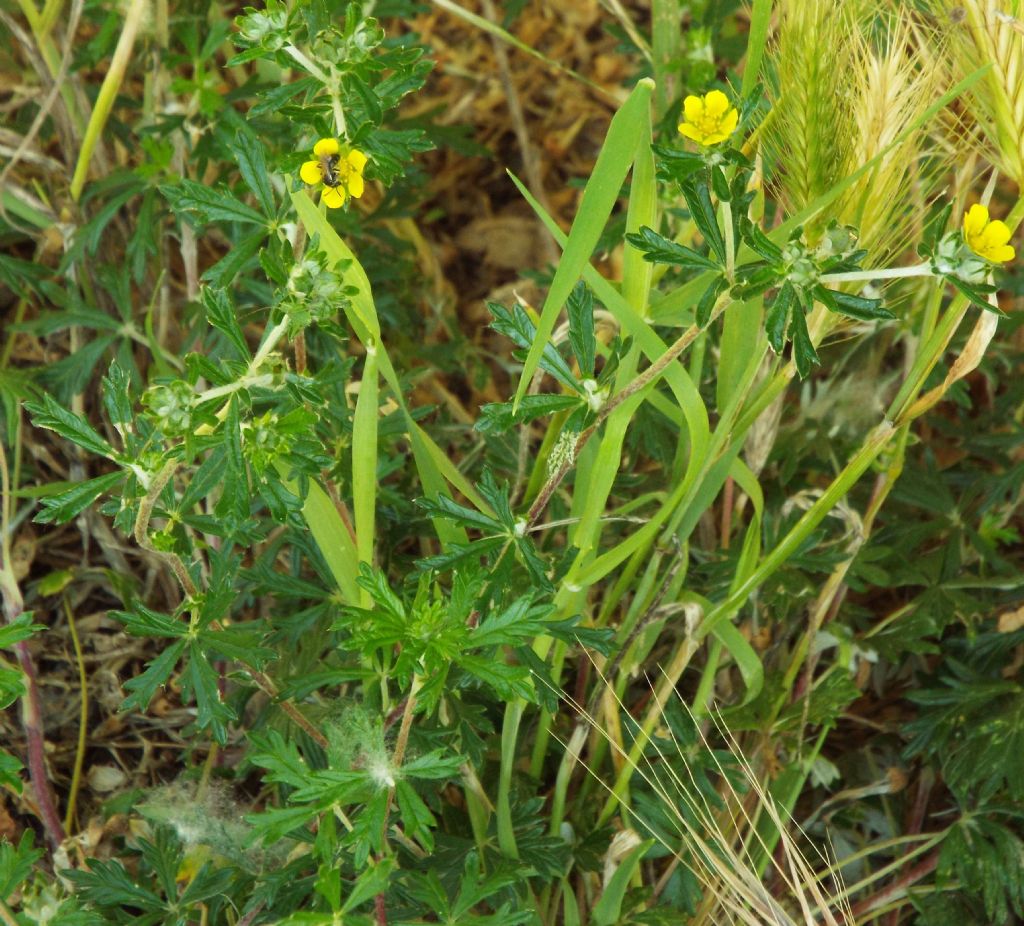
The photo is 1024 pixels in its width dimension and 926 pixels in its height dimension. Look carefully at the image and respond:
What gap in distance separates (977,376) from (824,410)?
501 millimetres

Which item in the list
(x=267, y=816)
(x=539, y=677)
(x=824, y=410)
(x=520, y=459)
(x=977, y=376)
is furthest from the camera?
(x=977, y=376)

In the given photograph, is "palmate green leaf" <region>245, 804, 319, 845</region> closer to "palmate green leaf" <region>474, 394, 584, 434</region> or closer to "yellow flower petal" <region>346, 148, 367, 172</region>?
"palmate green leaf" <region>474, 394, 584, 434</region>

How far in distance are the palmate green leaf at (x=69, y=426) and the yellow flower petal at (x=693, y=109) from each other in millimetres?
544

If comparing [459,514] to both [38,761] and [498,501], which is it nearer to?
[498,501]

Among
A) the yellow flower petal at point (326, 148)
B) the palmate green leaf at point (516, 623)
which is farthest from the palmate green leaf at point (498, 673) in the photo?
the yellow flower petal at point (326, 148)

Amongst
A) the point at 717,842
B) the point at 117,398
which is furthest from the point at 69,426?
the point at 717,842

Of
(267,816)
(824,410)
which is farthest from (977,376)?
(267,816)

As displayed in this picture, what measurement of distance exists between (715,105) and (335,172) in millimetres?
319

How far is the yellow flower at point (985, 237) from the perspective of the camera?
2.74ft

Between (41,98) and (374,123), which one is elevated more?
(374,123)

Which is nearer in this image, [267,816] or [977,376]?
[267,816]

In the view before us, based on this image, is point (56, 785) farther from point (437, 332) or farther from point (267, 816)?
point (437, 332)

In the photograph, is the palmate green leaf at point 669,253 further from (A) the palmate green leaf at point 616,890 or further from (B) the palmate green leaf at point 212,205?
(A) the palmate green leaf at point 616,890

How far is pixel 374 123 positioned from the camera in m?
0.96
